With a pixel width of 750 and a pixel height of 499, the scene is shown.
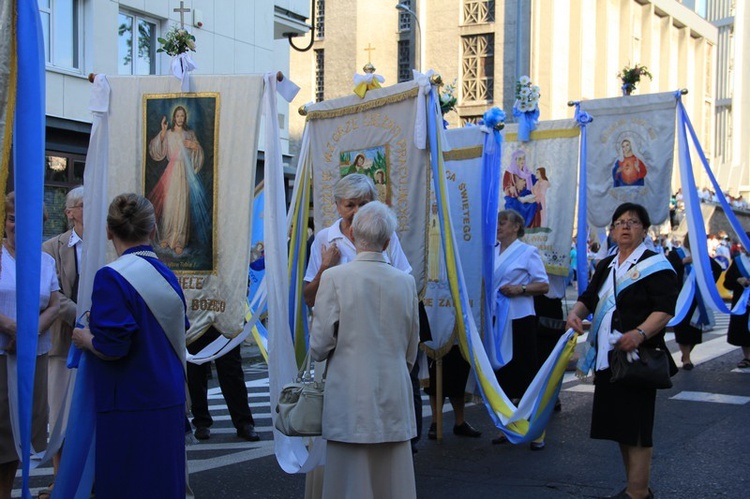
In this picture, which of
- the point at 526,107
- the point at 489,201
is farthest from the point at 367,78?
the point at 526,107

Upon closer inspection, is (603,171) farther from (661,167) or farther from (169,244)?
(169,244)

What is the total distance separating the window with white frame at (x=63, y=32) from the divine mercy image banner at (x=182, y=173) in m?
11.0

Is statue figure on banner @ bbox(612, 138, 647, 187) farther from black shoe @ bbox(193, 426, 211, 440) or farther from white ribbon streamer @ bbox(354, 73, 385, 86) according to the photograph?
black shoe @ bbox(193, 426, 211, 440)

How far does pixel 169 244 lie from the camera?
23.6 feet

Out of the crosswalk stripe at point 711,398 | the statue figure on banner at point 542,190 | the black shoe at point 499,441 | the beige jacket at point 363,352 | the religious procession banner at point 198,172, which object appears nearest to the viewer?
the beige jacket at point 363,352

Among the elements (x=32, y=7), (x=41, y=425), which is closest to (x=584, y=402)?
(x=41, y=425)

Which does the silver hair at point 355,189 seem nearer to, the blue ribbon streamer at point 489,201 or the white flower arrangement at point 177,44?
the white flower arrangement at point 177,44

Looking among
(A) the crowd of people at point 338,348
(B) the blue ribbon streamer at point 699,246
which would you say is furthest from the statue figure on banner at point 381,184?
(B) the blue ribbon streamer at point 699,246

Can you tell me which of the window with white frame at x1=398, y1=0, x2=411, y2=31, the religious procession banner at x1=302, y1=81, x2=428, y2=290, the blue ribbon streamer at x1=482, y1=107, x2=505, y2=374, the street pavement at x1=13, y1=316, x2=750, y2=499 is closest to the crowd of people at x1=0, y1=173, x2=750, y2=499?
the street pavement at x1=13, y1=316, x2=750, y2=499

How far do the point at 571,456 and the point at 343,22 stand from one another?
42.7 meters

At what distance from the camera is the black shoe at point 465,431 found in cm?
848

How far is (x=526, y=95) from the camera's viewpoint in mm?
11086

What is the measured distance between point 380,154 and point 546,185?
13.5 feet

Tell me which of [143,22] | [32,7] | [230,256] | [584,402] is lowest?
[584,402]
